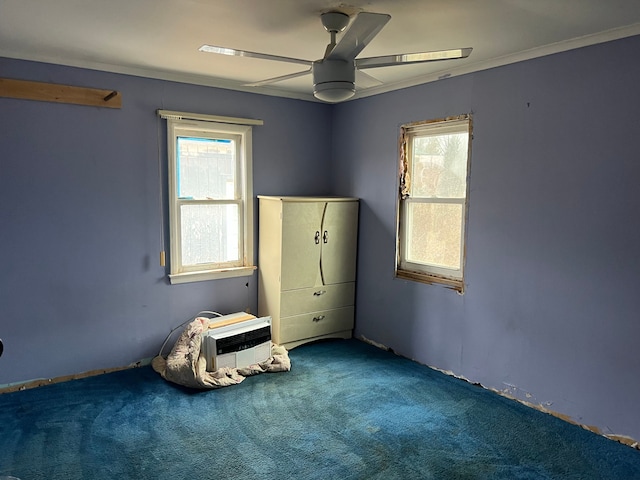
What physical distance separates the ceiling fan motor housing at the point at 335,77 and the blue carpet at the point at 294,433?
6.40 feet

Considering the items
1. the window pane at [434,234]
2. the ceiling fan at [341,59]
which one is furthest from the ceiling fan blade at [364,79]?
the window pane at [434,234]

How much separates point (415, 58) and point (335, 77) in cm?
39

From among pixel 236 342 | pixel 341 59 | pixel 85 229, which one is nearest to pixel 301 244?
pixel 236 342

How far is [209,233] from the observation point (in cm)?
409

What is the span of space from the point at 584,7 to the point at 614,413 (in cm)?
227

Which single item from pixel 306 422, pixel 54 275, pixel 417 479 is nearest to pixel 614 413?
pixel 417 479

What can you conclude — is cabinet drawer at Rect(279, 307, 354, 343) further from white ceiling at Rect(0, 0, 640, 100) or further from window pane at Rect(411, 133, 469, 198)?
white ceiling at Rect(0, 0, 640, 100)

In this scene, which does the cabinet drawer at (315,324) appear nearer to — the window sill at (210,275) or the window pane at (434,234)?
the window sill at (210,275)

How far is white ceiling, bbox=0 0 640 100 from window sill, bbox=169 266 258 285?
5.49 feet

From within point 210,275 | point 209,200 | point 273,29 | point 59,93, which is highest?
point 273,29

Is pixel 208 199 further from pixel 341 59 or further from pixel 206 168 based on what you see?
pixel 341 59

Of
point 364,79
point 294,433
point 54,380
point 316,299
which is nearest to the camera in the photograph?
point 364,79

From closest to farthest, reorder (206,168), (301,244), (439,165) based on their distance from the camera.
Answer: (439,165), (206,168), (301,244)

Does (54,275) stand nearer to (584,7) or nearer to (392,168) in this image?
(392,168)
